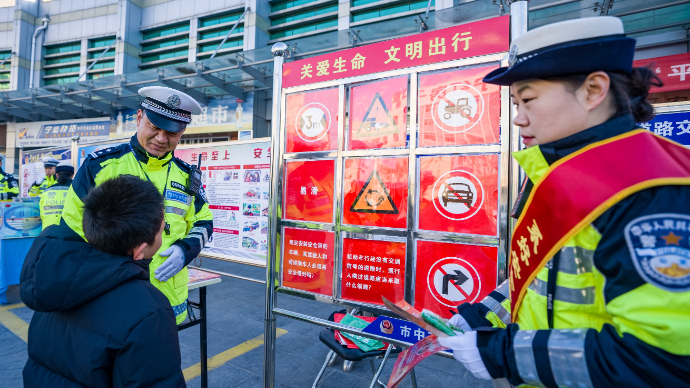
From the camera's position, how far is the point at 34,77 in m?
16.0

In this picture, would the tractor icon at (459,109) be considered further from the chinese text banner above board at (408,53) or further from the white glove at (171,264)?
the white glove at (171,264)

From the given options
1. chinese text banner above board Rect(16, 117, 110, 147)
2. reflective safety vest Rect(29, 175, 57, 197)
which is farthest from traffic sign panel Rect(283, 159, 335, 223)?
chinese text banner above board Rect(16, 117, 110, 147)

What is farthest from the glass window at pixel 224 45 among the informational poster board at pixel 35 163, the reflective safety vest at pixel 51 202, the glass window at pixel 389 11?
the reflective safety vest at pixel 51 202

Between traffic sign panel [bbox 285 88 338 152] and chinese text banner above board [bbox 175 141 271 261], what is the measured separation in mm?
2296

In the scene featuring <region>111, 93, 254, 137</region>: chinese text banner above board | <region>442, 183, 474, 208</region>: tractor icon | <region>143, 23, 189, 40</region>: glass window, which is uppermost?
<region>143, 23, 189, 40</region>: glass window

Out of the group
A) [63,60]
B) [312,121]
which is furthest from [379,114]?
[63,60]

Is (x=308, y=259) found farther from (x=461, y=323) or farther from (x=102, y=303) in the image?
(x=102, y=303)

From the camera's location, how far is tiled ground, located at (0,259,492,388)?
2.85 m

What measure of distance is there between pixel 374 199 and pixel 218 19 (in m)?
13.2

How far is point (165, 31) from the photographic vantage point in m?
13.7

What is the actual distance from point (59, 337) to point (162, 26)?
15839mm

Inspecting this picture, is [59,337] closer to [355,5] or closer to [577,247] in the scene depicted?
[577,247]

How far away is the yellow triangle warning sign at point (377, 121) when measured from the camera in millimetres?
1945

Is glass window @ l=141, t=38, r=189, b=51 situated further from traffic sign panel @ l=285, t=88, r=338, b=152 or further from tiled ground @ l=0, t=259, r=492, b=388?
traffic sign panel @ l=285, t=88, r=338, b=152
